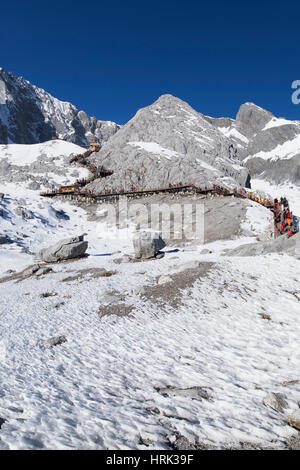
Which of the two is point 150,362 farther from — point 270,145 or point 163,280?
point 270,145

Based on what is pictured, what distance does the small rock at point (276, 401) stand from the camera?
5.32 meters

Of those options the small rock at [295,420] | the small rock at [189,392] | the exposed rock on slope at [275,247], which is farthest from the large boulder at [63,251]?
the small rock at [295,420]

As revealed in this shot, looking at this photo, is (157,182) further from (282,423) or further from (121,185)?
(282,423)

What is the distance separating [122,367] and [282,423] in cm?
445

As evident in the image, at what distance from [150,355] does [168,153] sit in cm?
6773

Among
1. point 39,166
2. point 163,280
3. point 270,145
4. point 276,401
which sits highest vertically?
point 270,145

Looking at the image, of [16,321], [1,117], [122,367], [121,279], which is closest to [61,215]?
[121,279]

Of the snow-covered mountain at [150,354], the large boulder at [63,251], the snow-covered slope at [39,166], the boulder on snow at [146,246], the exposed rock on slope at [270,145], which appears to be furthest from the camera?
the exposed rock on slope at [270,145]

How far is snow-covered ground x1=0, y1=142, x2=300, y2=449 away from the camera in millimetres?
4680

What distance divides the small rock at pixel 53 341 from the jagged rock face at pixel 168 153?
48.8 metres

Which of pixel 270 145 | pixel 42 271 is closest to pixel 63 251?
pixel 42 271

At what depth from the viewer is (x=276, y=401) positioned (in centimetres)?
542

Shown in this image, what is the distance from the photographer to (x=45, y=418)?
483 cm

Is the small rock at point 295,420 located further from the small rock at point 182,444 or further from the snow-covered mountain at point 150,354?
the small rock at point 182,444
